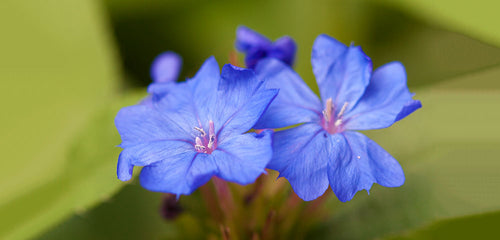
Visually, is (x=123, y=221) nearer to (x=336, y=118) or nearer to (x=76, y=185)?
(x=76, y=185)

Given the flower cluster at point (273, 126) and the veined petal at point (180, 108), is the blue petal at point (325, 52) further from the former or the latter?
the veined petal at point (180, 108)

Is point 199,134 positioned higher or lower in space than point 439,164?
higher

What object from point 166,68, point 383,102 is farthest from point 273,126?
point 166,68

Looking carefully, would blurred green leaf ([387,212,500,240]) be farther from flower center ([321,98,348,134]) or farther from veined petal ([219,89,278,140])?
veined petal ([219,89,278,140])

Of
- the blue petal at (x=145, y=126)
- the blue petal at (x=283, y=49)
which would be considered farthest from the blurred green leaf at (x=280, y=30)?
the blue petal at (x=145, y=126)

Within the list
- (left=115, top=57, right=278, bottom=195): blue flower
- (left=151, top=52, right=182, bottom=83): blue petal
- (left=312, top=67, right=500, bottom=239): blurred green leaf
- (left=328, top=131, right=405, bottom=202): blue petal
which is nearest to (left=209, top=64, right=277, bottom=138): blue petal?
(left=115, top=57, right=278, bottom=195): blue flower

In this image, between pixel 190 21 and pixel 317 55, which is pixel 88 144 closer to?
pixel 317 55
